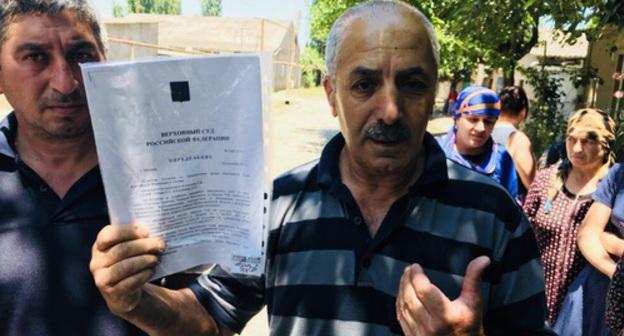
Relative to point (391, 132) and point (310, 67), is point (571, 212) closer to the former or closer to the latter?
point (391, 132)

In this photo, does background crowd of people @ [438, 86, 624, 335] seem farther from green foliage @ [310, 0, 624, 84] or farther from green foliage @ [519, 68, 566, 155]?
green foliage @ [519, 68, 566, 155]

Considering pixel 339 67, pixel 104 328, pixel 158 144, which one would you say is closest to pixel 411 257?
pixel 339 67

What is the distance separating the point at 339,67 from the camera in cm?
168

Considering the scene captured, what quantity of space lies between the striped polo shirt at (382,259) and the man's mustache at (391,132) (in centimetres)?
13

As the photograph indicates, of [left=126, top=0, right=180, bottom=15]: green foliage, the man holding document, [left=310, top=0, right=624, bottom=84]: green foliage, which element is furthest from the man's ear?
[left=126, top=0, right=180, bottom=15]: green foliage

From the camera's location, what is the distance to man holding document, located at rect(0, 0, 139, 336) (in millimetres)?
1469

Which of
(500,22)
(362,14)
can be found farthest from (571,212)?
(500,22)

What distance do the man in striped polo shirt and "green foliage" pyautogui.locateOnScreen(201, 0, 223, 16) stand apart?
92470 mm

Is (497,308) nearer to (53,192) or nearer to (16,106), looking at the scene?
(53,192)

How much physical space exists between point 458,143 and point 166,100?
3.08 metres

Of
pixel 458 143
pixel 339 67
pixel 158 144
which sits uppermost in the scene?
pixel 339 67

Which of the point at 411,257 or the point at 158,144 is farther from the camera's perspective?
the point at 411,257

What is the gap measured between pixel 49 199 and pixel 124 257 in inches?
20.9

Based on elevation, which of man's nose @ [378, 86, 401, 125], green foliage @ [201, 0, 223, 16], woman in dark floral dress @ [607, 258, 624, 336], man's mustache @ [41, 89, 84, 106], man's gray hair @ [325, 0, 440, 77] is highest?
green foliage @ [201, 0, 223, 16]
